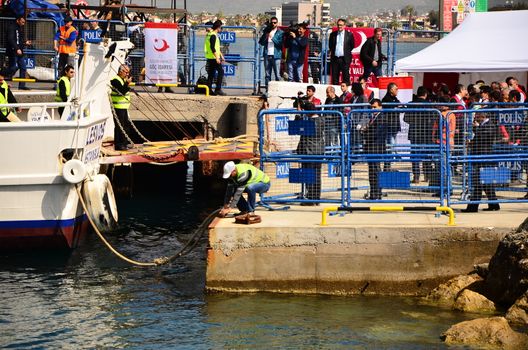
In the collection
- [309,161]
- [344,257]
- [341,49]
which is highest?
[341,49]

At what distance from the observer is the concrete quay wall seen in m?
15.1

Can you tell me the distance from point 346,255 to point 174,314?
2413mm

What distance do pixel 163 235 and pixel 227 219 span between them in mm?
5516

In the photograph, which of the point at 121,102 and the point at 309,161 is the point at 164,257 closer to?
the point at 309,161

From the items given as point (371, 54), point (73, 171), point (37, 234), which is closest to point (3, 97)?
point (73, 171)

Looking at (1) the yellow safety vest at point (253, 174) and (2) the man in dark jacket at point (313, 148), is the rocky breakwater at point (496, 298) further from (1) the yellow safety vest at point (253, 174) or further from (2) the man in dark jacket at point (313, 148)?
(1) the yellow safety vest at point (253, 174)

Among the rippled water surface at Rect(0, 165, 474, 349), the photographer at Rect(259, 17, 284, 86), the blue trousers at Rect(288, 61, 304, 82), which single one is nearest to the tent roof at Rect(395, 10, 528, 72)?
the blue trousers at Rect(288, 61, 304, 82)

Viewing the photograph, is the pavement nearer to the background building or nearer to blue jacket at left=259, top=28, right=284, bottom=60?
blue jacket at left=259, top=28, right=284, bottom=60

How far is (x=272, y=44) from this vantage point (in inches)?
1047

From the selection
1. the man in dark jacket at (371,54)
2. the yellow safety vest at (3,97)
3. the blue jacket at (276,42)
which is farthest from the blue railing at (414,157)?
the blue jacket at (276,42)

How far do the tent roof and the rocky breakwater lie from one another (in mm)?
8002

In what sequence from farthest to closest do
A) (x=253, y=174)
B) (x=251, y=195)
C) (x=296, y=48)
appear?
(x=296, y=48), (x=251, y=195), (x=253, y=174)

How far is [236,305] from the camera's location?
49.3 ft

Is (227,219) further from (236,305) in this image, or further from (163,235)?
(163,235)
